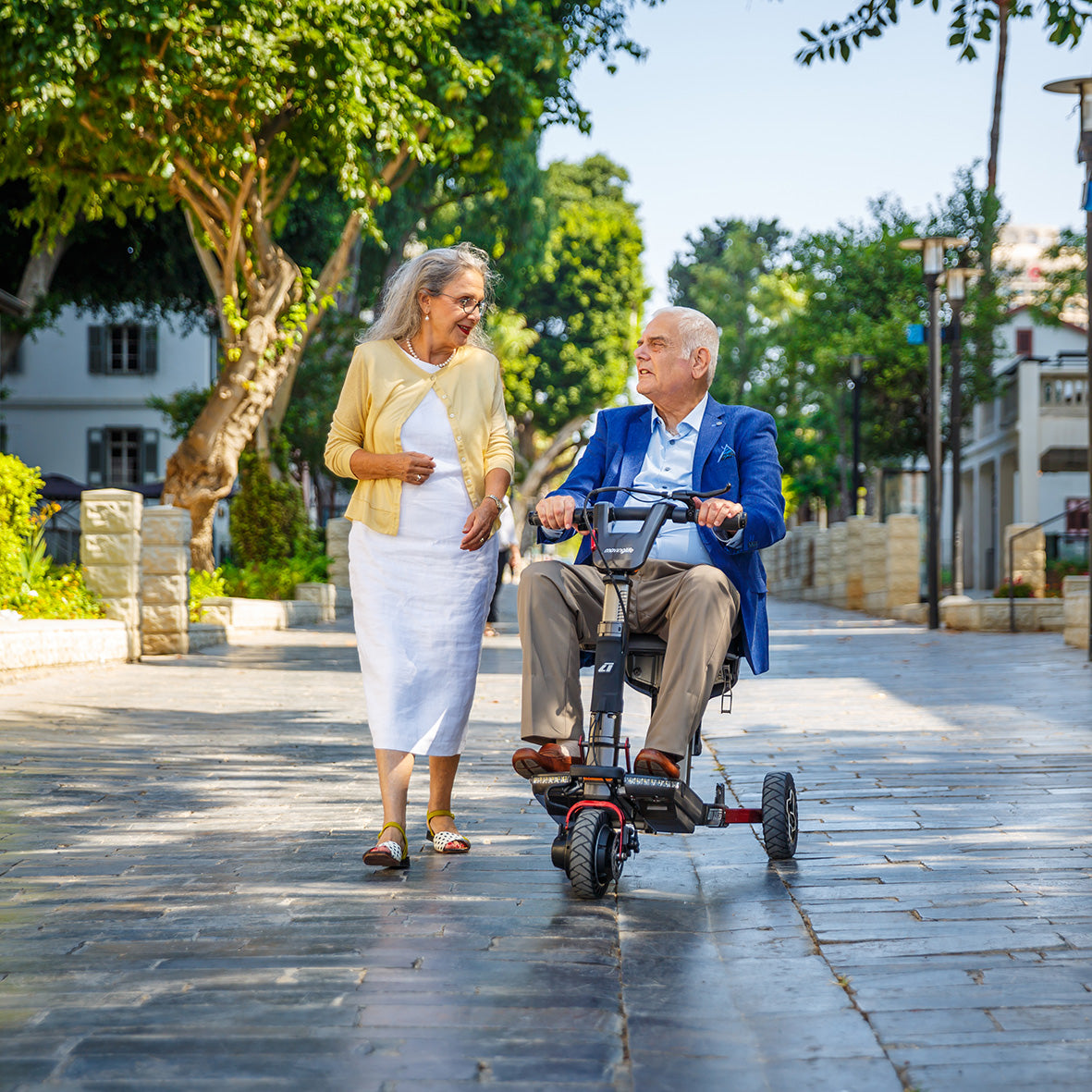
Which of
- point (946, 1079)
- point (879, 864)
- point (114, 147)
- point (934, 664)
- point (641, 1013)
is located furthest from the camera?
point (114, 147)

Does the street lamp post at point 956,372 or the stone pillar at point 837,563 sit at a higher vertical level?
the street lamp post at point 956,372

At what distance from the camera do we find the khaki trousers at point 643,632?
4234 mm

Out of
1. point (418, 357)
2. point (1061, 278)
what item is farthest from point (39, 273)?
point (1061, 278)

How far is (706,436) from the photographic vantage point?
15.6ft

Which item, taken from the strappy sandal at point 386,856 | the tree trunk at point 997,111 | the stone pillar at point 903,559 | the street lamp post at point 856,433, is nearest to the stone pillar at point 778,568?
the street lamp post at point 856,433

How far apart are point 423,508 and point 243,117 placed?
1317cm

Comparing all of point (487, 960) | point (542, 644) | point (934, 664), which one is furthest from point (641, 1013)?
point (934, 664)

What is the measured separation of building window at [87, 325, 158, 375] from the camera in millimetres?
41037

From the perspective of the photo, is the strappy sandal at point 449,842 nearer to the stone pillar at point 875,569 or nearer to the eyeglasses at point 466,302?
the eyeglasses at point 466,302

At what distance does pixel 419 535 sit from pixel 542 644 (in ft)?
2.37

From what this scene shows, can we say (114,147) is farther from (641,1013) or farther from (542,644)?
(641,1013)

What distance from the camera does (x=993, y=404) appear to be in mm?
47594

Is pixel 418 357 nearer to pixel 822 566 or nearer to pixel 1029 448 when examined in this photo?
pixel 822 566

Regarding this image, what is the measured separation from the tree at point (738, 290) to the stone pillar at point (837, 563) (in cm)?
2849
